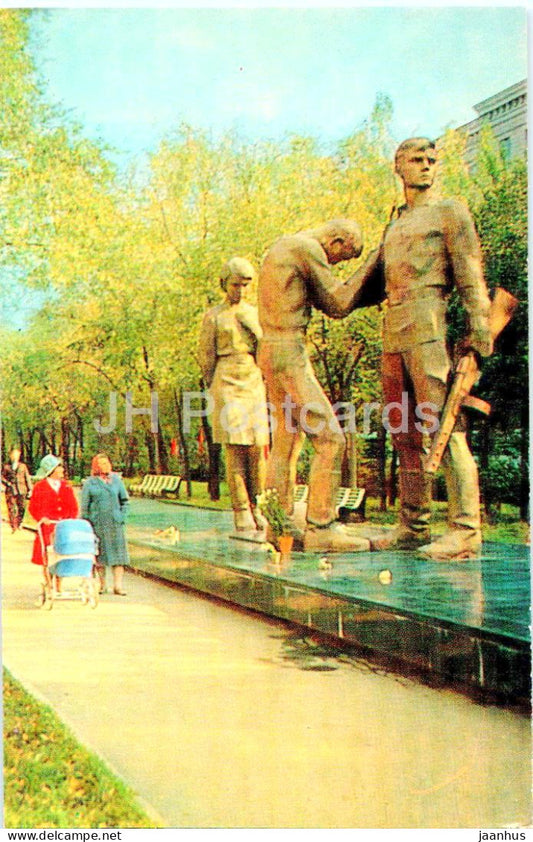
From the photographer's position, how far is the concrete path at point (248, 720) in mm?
4832

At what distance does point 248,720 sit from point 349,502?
1.36 meters

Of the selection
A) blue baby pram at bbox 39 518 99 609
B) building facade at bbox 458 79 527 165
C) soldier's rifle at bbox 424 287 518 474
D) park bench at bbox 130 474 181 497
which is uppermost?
building facade at bbox 458 79 527 165

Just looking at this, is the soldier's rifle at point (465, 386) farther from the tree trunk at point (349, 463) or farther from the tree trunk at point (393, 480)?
the tree trunk at point (349, 463)

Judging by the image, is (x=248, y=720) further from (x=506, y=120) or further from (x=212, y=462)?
(x=506, y=120)

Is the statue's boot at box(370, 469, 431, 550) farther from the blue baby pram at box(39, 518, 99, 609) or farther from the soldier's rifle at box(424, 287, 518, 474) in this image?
the blue baby pram at box(39, 518, 99, 609)

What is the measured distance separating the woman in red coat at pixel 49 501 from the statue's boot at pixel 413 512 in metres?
1.76

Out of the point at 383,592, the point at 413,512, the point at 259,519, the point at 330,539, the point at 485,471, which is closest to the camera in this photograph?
the point at 383,592

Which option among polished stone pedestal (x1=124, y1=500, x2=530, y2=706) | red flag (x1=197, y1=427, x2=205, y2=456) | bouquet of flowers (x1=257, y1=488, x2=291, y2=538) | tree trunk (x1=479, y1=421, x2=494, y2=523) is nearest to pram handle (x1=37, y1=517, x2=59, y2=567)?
polished stone pedestal (x1=124, y1=500, x2=530, y2=706)

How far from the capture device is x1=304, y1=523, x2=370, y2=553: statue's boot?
579cm

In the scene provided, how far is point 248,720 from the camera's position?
514 centimetres

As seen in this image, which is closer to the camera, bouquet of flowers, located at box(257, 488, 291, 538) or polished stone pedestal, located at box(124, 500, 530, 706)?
polished stone pedestal, located at box(124, 500, 530, 706)

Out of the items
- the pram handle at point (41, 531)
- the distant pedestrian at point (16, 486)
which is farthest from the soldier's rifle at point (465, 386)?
the distant pedestrian at point (16, 486)

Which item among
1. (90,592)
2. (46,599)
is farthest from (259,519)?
(46,599)

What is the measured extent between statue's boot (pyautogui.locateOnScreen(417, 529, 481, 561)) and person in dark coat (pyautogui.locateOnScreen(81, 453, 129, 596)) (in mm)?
1659
